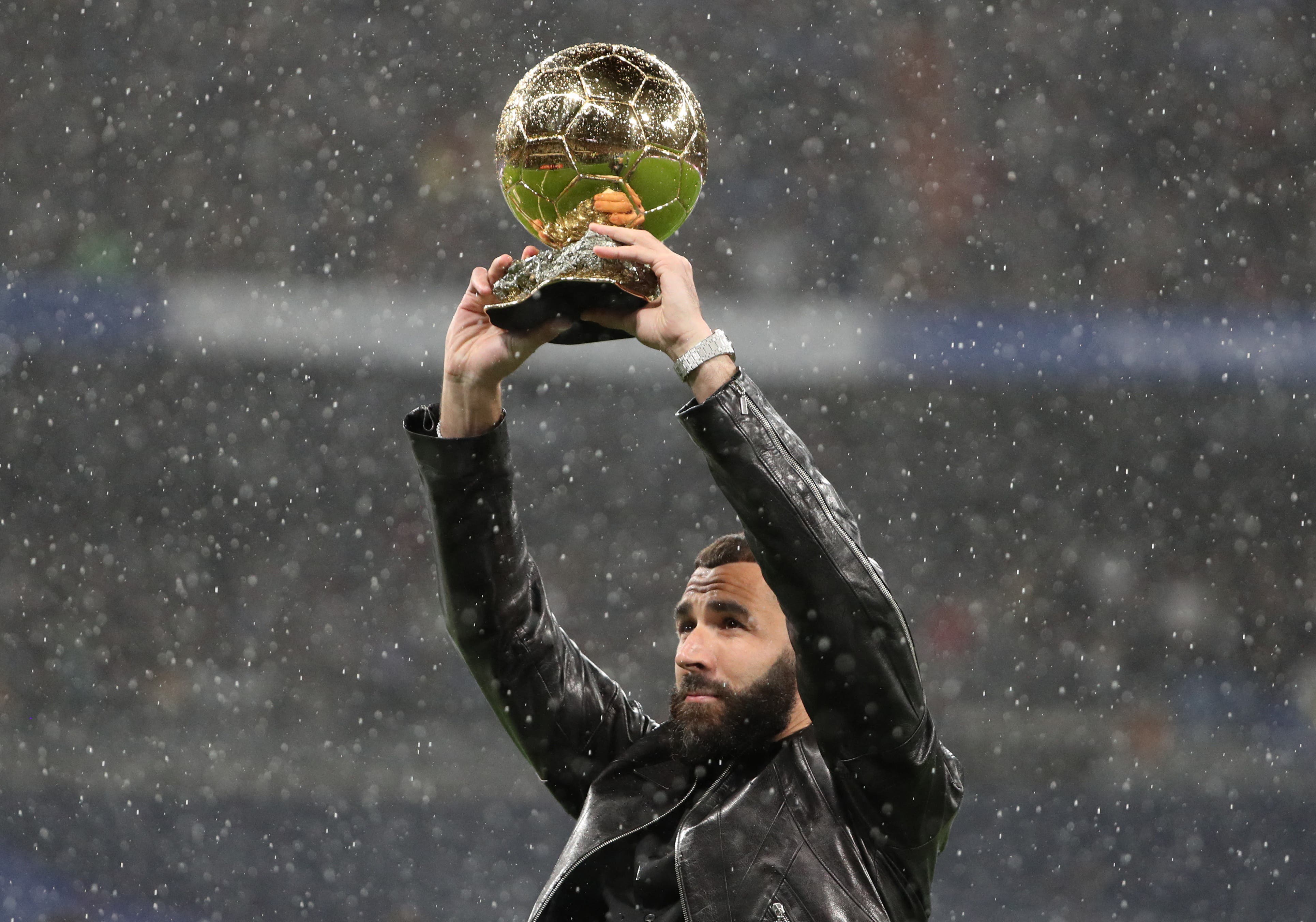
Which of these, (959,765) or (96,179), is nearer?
(959,765)

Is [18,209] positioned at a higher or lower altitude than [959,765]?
higher

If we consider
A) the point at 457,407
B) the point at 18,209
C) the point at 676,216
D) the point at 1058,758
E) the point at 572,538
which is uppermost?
the point at 18,209

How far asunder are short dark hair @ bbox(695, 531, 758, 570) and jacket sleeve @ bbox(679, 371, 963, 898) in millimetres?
362

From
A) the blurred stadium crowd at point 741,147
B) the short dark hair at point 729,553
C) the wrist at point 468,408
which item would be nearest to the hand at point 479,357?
the wrist at point 468,408

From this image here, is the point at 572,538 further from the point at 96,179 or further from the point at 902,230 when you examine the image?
the point at 96,179

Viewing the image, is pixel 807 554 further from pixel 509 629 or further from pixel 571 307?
pixel 509 629

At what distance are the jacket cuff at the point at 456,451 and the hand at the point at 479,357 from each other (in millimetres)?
12

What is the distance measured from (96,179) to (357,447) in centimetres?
205

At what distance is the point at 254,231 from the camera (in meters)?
7.33

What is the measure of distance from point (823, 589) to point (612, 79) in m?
0.64

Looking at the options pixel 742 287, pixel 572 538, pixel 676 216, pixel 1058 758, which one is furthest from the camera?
pixel 742 287

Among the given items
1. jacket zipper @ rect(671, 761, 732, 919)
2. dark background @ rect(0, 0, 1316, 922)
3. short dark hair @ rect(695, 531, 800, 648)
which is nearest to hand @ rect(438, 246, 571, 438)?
short dark hair @ rect(695, 531, 800, 648)

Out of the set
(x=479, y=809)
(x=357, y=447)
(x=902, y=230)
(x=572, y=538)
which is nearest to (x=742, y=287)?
(x=902, y=230)

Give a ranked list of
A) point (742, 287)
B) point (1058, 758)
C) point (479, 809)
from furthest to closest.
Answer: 1. point (742, 287)
2. point (1058, 758)
3. point (479, 809)
